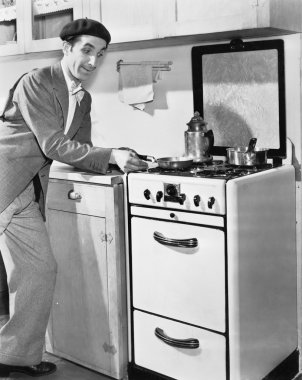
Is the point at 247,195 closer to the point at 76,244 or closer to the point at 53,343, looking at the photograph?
the point at 76,244

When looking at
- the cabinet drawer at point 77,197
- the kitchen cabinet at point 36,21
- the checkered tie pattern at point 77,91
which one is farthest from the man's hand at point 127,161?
the kitchen cabinet at point 36,21

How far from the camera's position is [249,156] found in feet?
8.88

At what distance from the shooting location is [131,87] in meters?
3.32

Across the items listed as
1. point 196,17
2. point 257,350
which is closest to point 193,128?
point 196,17

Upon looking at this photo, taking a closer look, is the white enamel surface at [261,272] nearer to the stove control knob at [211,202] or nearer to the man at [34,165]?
the stove control knob at [211,202]

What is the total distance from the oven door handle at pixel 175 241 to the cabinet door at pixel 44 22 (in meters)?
1.33

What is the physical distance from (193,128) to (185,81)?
38 centimetres

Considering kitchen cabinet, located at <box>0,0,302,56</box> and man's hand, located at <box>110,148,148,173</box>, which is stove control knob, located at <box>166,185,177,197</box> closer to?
man's hand, located at <box>110,148,148,173</box>

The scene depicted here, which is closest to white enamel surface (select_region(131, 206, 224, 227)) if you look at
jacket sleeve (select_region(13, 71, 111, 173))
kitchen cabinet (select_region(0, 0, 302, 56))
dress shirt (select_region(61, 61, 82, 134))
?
jacket sleeve (select_region(13, 71, 111, 173))

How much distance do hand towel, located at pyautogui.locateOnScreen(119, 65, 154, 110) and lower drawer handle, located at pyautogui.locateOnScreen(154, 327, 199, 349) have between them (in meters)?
1.33

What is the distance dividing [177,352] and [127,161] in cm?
88

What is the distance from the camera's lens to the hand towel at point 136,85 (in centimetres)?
325

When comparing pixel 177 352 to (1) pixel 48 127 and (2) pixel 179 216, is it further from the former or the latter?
(1) pixel 48 127

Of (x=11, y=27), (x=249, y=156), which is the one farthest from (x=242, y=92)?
(x=11, y=27)
